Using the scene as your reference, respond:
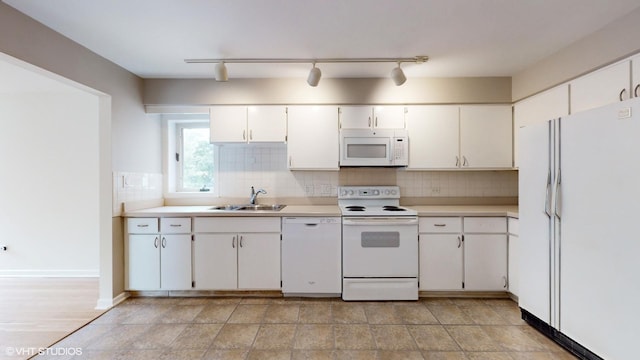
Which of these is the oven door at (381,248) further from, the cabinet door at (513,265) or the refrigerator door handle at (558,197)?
the refrigerator door handle at (558,197)

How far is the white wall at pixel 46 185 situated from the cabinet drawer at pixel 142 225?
1099 mm

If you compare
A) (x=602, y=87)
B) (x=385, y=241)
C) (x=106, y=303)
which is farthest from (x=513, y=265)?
(x=106, y=303)

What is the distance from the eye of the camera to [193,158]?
3516 millimetres

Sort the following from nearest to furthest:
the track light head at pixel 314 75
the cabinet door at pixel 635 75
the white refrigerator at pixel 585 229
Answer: the white refrigerator at pixel 585 229 → the cabinet door at pixel 635 75 → the track light head at pixel 314 75

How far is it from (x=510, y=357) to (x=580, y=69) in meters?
2.19

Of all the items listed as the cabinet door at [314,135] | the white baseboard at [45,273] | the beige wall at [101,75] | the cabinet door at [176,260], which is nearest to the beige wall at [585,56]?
the cabinet door at [314,135]

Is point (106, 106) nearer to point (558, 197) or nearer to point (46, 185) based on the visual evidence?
point (46, 185)

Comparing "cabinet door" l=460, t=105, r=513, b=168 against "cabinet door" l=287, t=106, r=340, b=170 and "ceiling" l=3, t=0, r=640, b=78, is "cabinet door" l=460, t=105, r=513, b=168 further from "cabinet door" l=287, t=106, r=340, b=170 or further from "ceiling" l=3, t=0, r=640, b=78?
"cabinet door" l=287, t=106, r=340, b=170

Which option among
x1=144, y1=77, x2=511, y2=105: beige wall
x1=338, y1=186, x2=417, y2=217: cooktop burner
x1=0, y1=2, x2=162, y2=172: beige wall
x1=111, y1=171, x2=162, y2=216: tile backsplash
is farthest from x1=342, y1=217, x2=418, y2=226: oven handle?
x1=0, y1=2, x2=162, y2=172: beige wall

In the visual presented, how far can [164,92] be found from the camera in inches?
123

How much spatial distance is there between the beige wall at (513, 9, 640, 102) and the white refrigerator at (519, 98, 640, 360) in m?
0.60

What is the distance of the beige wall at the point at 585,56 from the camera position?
188 centimetres

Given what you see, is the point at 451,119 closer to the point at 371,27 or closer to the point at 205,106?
the point at 371,27

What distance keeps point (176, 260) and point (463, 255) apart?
2765 mm
